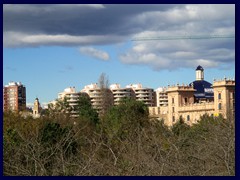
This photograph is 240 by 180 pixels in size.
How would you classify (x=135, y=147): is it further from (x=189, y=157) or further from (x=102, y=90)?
(x=102, y=90)

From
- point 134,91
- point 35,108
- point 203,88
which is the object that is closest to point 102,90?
point 35,108

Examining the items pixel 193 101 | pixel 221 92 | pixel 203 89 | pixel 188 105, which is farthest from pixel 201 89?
pixel 221 92

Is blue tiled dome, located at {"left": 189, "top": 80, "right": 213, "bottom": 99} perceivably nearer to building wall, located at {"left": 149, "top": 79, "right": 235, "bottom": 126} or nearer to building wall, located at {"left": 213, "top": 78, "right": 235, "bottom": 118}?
building wall, located at {"left": 149, "top": 79, "right": 235, "bottom": 126}

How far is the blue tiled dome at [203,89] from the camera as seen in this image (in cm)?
8797

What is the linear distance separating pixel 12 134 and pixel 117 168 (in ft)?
31.3

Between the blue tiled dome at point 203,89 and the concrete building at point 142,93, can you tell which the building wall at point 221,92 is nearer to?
the concrete building at point 142,93

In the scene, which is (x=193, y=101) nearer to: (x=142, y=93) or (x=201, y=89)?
(x=201, y=89)

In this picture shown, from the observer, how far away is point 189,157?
9.97 meters

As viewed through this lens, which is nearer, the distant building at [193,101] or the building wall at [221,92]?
the building wall at [221,92]

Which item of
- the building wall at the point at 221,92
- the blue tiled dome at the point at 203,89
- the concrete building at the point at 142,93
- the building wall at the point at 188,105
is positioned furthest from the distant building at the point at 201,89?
the building wall at the point at 221,92

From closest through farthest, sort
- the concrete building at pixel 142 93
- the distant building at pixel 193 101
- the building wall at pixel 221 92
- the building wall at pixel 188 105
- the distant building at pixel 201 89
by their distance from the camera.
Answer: the building wall at pixel 221 92
the building wall at pixel 188 105
the distant building at pixel 193 101
the concrete building at pixel 142 93
the distant building at pixel 201 89

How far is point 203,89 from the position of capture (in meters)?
90.1

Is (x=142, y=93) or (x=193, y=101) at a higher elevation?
(x=142, y=93)

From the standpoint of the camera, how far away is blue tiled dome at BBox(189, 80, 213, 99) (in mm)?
87975
